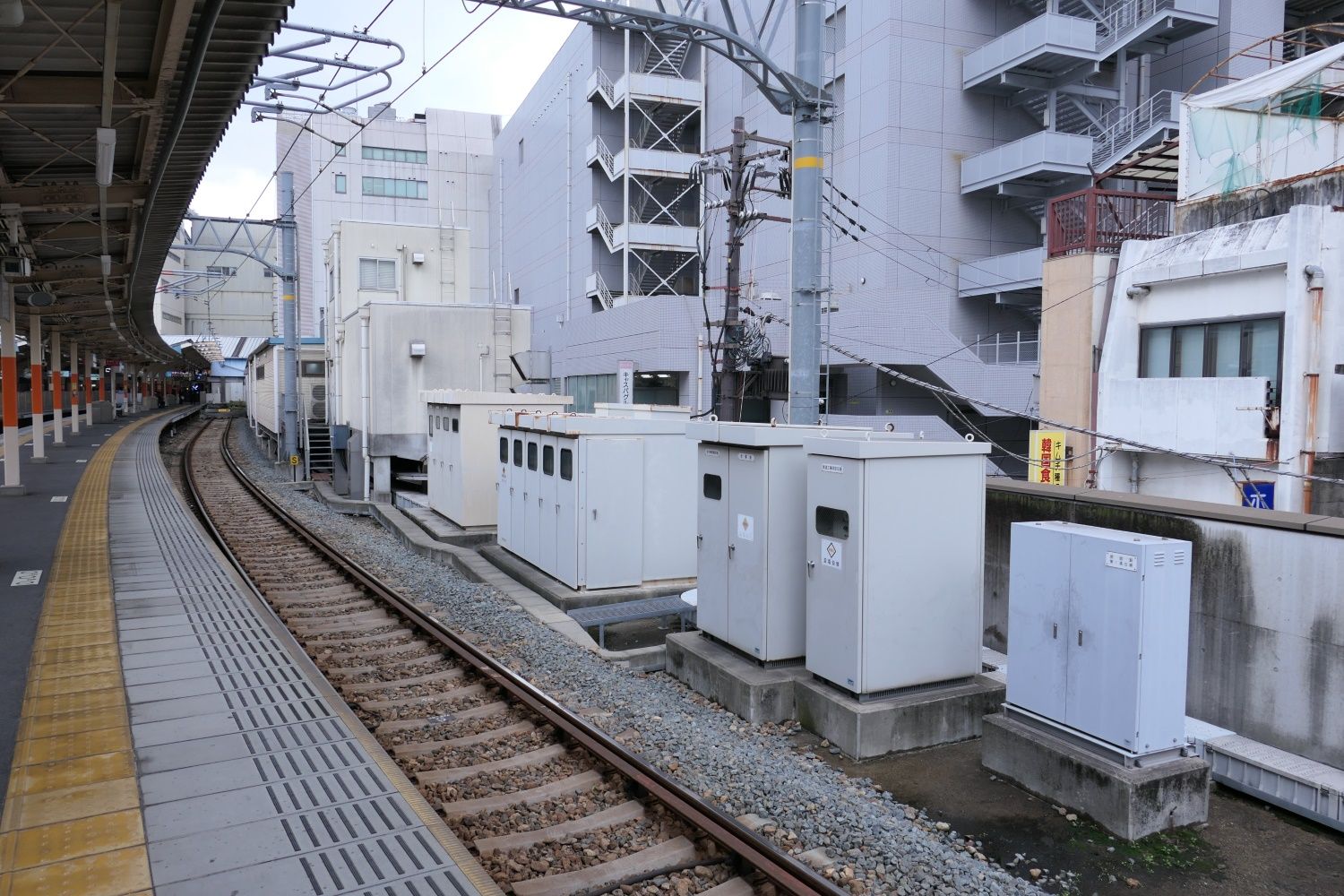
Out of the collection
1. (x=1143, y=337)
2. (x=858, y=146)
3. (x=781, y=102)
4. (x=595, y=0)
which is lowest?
(x=1143, y=337)

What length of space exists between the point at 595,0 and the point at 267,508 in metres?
16.2

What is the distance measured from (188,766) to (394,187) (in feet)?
199

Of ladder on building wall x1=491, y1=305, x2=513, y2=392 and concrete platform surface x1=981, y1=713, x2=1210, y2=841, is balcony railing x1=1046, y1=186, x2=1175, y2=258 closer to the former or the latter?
ladder on building wall x1=491, y1=305, x2=513, y2=392

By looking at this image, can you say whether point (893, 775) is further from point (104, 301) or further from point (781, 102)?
point (104, 301)

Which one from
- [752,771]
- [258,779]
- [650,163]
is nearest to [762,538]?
[752,771]

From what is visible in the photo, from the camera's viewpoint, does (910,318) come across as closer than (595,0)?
No

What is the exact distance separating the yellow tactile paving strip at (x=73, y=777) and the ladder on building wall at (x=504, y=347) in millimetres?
15011

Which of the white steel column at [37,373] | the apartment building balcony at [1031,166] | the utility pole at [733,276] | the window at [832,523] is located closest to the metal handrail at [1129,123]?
the apartment building balcony at [1031,166]

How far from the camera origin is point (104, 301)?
→ 74.8ft

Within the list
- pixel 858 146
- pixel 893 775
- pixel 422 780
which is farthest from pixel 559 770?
pixel 858 146

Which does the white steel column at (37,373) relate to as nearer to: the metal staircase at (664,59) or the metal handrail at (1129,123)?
the metal staircase at (664,59)

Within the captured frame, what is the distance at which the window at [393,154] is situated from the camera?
60406mm

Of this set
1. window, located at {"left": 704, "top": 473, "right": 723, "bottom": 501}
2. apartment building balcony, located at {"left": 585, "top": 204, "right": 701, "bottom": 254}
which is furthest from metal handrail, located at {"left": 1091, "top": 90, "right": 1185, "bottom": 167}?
window, located at {"left": 704, "top": 473, "right": 723, "bottom": 501}

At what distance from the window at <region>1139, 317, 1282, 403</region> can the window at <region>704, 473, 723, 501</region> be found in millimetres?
11124
